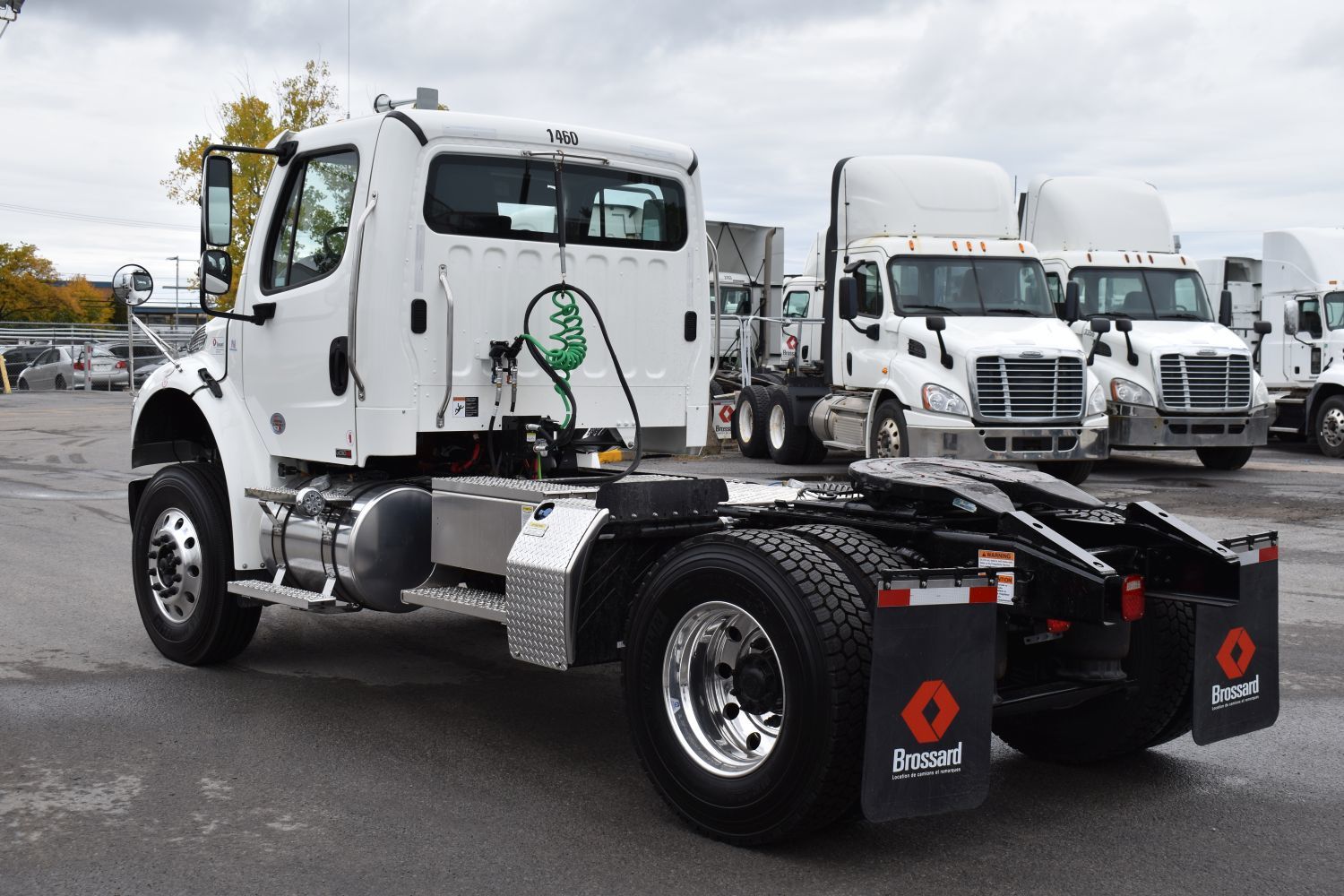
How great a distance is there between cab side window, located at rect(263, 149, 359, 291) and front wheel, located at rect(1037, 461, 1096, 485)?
37.1 feet

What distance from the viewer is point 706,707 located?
4.70m

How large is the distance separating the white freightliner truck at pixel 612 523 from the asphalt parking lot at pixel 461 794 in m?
0.27

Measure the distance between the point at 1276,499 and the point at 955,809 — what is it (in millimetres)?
12399

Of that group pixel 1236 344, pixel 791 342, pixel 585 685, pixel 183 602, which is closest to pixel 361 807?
pixel 585 685

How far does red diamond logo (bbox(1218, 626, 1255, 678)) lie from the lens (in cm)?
471

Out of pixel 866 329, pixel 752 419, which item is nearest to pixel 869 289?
pixel 866 329

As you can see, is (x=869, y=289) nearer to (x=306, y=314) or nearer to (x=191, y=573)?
(x=306, y=314)

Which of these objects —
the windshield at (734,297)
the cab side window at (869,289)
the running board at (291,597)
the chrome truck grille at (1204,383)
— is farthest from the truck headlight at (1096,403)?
the running board at (291,597)

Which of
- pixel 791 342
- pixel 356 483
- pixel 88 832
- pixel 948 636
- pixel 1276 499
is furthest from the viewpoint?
pixel 791 342

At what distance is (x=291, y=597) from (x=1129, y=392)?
13657 mm

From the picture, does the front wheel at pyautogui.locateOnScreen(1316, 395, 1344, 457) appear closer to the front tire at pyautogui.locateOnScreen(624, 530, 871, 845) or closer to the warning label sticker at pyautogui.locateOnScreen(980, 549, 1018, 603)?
the warning label sticker at pyautogui.locateOnScreen(980, 549, 1018, 603)

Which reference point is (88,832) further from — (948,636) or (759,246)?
(759,246)

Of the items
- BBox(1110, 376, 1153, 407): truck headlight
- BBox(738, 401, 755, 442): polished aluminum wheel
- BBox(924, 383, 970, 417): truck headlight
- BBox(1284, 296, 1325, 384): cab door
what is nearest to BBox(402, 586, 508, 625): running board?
BBox(924, 383, 970, 417): truck headlight

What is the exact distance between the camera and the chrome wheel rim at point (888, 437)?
16.2 meters
